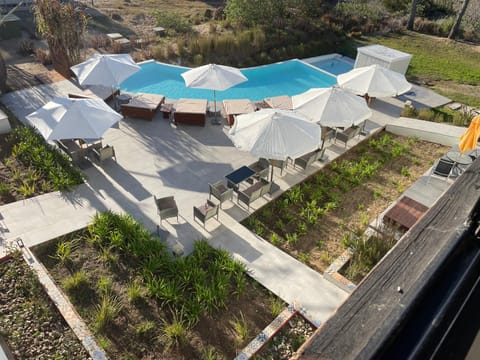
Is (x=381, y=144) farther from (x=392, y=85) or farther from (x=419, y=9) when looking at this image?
(x=419, y=9)

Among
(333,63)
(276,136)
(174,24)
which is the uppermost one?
(276,136)

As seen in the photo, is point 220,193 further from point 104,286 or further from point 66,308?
point 66,308

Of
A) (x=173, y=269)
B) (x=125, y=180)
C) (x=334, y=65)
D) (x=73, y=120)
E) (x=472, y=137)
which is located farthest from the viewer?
(x=334, y=65)

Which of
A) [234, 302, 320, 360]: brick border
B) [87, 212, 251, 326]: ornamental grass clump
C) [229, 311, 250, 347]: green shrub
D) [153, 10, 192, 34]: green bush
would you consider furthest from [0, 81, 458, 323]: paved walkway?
[153, 10, 192, 34]: green bush

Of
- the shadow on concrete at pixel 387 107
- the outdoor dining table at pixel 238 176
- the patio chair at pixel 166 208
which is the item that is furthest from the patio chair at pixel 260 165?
the shadow on concrete at pixel 387 107

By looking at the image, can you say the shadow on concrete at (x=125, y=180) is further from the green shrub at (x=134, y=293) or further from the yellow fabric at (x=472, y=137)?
the yellow fabric at (x=472, y=137)

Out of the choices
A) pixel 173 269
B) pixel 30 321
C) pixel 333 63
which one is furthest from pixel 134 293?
pixel 333 63
